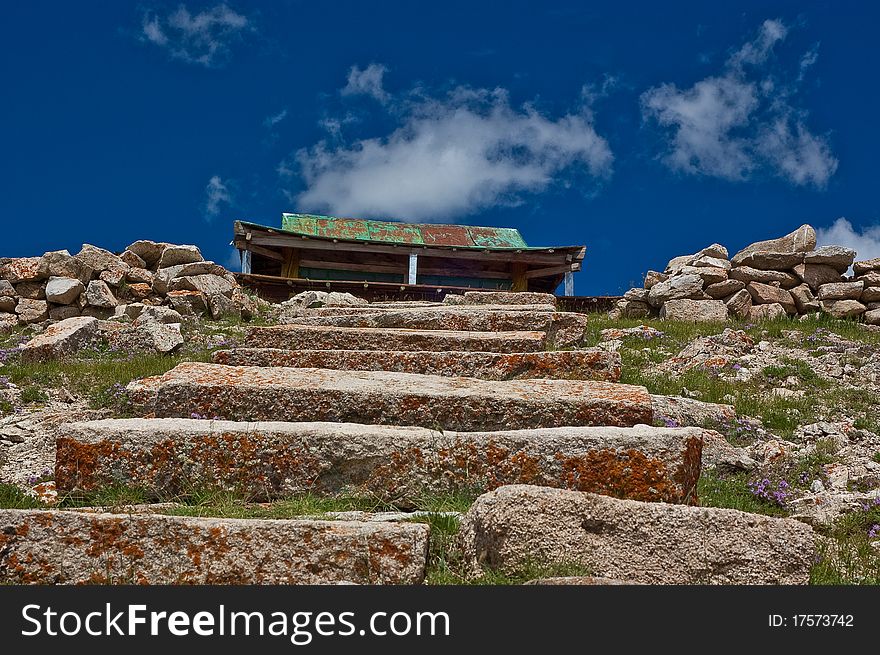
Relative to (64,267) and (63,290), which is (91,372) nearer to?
(63,290)

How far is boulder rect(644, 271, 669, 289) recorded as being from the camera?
1472 cm

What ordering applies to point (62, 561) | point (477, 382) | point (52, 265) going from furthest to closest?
point (52, 265), point (477, 382), point (62, 561)

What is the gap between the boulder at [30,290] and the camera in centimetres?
1323

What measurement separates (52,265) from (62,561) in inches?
478

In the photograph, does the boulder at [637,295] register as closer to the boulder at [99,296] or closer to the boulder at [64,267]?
the boulder at [99,296]

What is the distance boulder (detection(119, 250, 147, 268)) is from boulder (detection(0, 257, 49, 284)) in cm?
155

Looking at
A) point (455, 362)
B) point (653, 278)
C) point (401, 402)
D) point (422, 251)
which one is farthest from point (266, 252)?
point (401, 402)

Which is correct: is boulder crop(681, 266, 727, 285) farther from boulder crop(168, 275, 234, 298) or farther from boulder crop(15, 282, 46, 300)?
boulder crop(15, 282, 46, 300)

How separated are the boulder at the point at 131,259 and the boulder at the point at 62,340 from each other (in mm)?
5587

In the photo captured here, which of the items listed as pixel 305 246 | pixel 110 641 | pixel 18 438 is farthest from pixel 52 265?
pixel 110 641

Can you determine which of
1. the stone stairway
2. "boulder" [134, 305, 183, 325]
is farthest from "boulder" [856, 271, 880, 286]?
the stone stairway

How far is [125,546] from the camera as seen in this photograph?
2842 millimetres

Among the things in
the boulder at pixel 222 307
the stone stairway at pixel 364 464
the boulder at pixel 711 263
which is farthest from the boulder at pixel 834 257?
the boulder at pixel 222 307

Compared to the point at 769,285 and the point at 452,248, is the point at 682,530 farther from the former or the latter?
the point at 452,248
